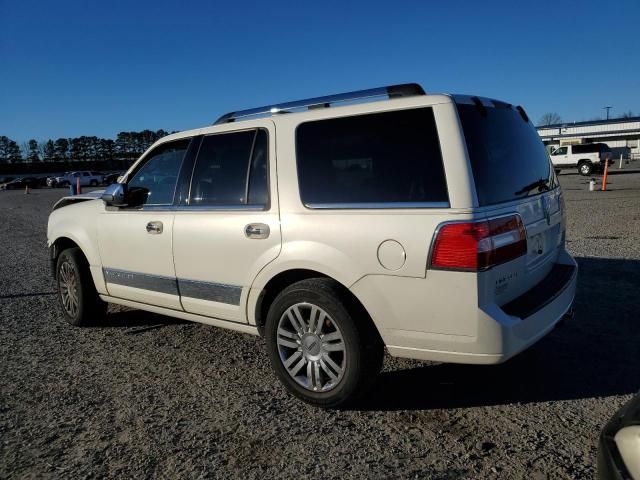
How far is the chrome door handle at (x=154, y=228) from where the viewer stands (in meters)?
4.09

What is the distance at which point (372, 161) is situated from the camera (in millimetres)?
3043

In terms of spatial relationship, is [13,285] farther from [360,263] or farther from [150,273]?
[360,263]

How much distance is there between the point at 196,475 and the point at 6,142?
429 feet

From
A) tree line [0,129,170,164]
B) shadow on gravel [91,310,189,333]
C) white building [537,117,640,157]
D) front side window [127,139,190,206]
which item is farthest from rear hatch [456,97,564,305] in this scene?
tree line [0,129,170,164]

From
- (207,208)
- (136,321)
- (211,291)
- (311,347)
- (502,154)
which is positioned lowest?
(136,321)

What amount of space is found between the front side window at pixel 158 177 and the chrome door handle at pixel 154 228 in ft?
0.62

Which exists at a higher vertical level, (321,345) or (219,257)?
(219,257)

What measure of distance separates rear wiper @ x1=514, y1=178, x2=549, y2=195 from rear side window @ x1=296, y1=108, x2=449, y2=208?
26.3 inches

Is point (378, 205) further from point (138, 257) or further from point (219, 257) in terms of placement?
point (138, 257)

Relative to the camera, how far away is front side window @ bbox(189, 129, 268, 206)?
356 centimetres

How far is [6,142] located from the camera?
11144cm

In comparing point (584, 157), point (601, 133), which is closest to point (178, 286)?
point (584, 157)

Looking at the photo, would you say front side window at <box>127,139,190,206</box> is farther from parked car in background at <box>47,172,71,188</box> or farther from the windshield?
parked car in background at <box>47,172,71,188</box>

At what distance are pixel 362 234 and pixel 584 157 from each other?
3659cm
